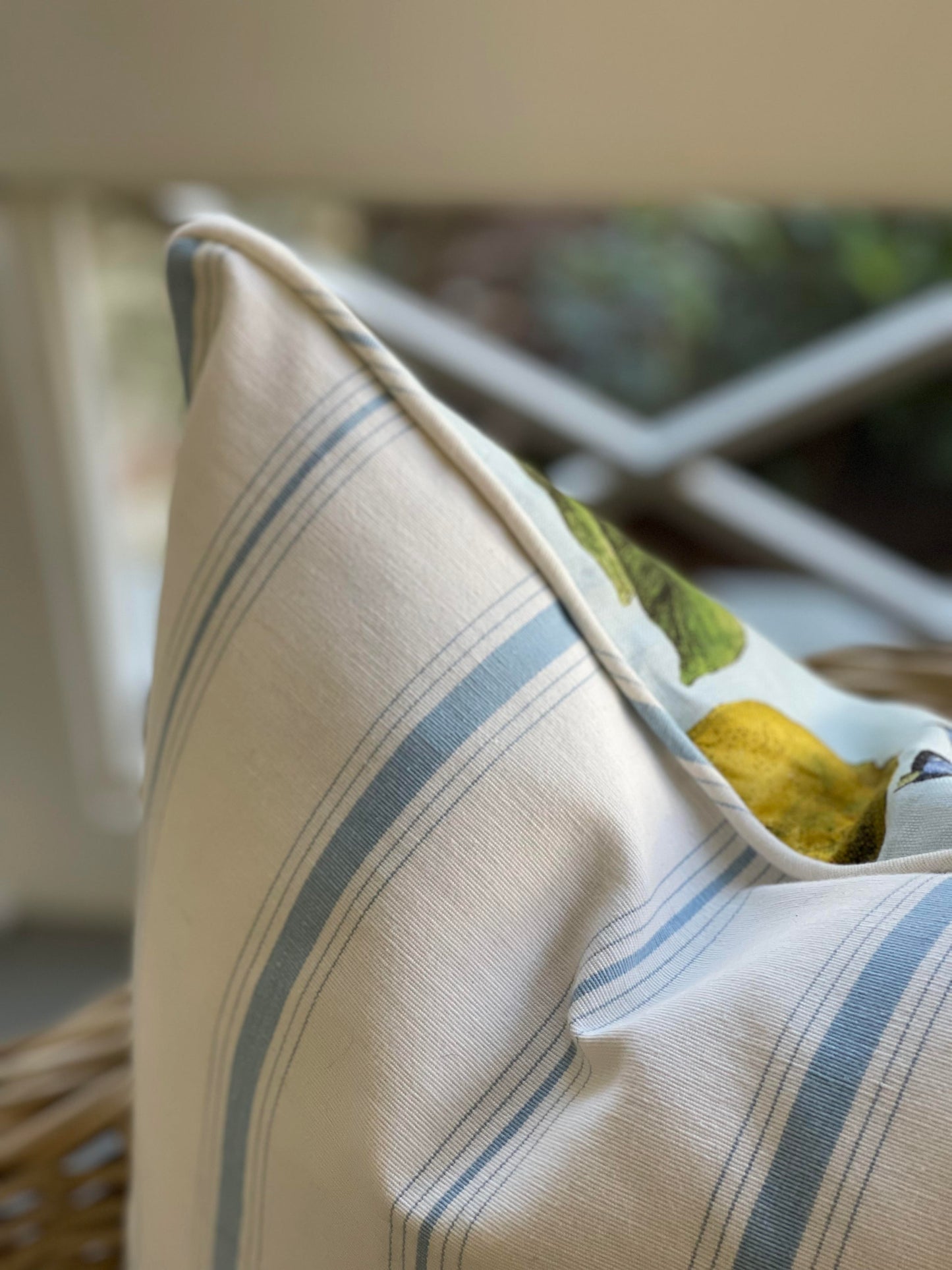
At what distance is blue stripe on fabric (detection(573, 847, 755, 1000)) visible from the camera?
12.6 inches

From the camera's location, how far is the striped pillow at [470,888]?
0.28 metres

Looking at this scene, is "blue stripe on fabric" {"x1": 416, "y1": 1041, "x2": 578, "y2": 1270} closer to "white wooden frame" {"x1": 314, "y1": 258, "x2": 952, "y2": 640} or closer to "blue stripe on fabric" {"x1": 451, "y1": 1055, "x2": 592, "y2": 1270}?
"blue stripe on fabric" {"x1": 451, "y1": 1055, "x2": 592, "y2": 1270}

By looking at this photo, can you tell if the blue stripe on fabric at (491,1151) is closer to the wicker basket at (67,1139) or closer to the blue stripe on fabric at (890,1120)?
the blue stripe on fabric at (890,1120)

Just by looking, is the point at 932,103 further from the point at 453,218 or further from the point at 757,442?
the point at 453,218

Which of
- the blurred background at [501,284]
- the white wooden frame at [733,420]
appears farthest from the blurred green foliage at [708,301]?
the white wooden frame at [733,420]

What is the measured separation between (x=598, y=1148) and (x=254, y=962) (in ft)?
0.39

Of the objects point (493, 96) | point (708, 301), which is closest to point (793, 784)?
point (493, 96)

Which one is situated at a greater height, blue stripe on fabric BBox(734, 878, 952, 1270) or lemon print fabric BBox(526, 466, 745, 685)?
lemon print fabric BBox(526, 466, 745, 685)

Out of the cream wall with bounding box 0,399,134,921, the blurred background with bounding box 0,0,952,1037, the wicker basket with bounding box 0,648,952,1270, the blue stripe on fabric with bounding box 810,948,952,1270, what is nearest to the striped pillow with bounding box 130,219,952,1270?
the blue stripe on fabric with bounding box 810,948,952,1270

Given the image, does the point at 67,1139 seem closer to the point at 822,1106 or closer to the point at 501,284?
the point at 822,1106

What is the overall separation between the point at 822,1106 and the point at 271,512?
227mm

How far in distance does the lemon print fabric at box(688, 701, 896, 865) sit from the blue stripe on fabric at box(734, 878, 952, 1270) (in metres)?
0.08

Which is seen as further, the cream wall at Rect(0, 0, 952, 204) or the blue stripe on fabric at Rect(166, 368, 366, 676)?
the cream wall at Rect(0, 0, 952, 204)

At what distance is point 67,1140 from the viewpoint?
485 millimetres
